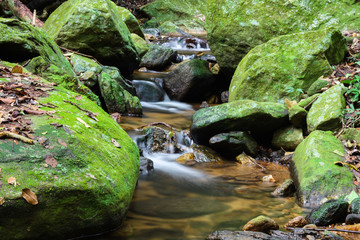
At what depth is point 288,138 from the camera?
19.8 feet

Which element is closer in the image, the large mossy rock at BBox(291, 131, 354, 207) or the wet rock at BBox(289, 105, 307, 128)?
the large mossy rock at BBox(291, 131, 354, 207)

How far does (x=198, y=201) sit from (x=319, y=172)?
61.2 inches

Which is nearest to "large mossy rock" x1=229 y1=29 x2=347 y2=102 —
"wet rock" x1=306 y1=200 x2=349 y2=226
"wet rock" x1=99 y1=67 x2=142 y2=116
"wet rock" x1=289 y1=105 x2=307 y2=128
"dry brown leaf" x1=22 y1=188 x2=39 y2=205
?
"wet rock" x1=289 y1=105 x2=307 y2=128

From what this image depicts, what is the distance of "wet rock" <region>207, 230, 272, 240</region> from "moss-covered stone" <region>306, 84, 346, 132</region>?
3.17 meters

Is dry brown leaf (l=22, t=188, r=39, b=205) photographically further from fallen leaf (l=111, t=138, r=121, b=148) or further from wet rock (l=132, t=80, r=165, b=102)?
wet rock (l=132, t=80, r=165, b=102)

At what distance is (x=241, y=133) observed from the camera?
602 cm

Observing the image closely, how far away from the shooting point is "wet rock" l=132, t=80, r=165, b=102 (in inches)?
368

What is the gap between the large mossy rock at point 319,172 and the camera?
3.97 metres

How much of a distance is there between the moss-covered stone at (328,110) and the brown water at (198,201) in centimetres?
96

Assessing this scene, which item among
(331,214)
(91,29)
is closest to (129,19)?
(91,29)

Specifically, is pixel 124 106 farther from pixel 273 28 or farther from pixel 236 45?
pixel 273 28

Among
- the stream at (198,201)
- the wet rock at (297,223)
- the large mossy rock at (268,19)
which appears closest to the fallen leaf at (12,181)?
the stream at (198,201)

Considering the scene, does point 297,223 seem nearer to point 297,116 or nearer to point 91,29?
point 297,116

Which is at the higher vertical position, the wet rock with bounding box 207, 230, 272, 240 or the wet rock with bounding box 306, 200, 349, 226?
the wet rock with bounding box 306, 200, 349, 226
